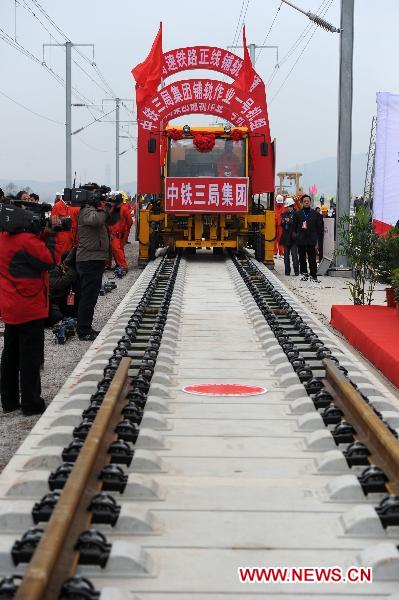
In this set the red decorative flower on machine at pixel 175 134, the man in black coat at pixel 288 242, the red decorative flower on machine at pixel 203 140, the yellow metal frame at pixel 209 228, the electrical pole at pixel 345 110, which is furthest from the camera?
the yellow metal frame at pixel 209 228

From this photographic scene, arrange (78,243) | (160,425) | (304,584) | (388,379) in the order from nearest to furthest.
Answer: (304,584) < (160,425) < (388,379) < (78,243)

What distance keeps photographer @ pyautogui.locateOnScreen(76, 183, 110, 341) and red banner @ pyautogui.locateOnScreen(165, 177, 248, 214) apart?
9152 mm

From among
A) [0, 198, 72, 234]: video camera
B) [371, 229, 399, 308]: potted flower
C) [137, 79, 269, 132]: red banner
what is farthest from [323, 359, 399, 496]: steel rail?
[137, 79, 269, 132]: red banner

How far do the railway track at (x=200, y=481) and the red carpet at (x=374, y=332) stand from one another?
4.36 feet

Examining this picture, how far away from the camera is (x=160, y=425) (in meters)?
5.53

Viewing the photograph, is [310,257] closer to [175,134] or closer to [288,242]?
[288,242]

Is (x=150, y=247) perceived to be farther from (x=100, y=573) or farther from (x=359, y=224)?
(x=100, y=573)

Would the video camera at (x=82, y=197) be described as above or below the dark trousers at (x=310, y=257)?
above

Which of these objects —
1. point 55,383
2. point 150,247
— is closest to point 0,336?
point 55,383

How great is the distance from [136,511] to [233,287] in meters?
10.6

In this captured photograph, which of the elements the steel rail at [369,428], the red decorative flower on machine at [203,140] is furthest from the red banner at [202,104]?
the steel rail at [369,428]

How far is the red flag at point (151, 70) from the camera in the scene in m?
22.8

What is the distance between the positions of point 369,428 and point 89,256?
663cm

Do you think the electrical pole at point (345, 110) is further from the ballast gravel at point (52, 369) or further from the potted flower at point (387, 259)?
the potted flower at point (387, 259)
